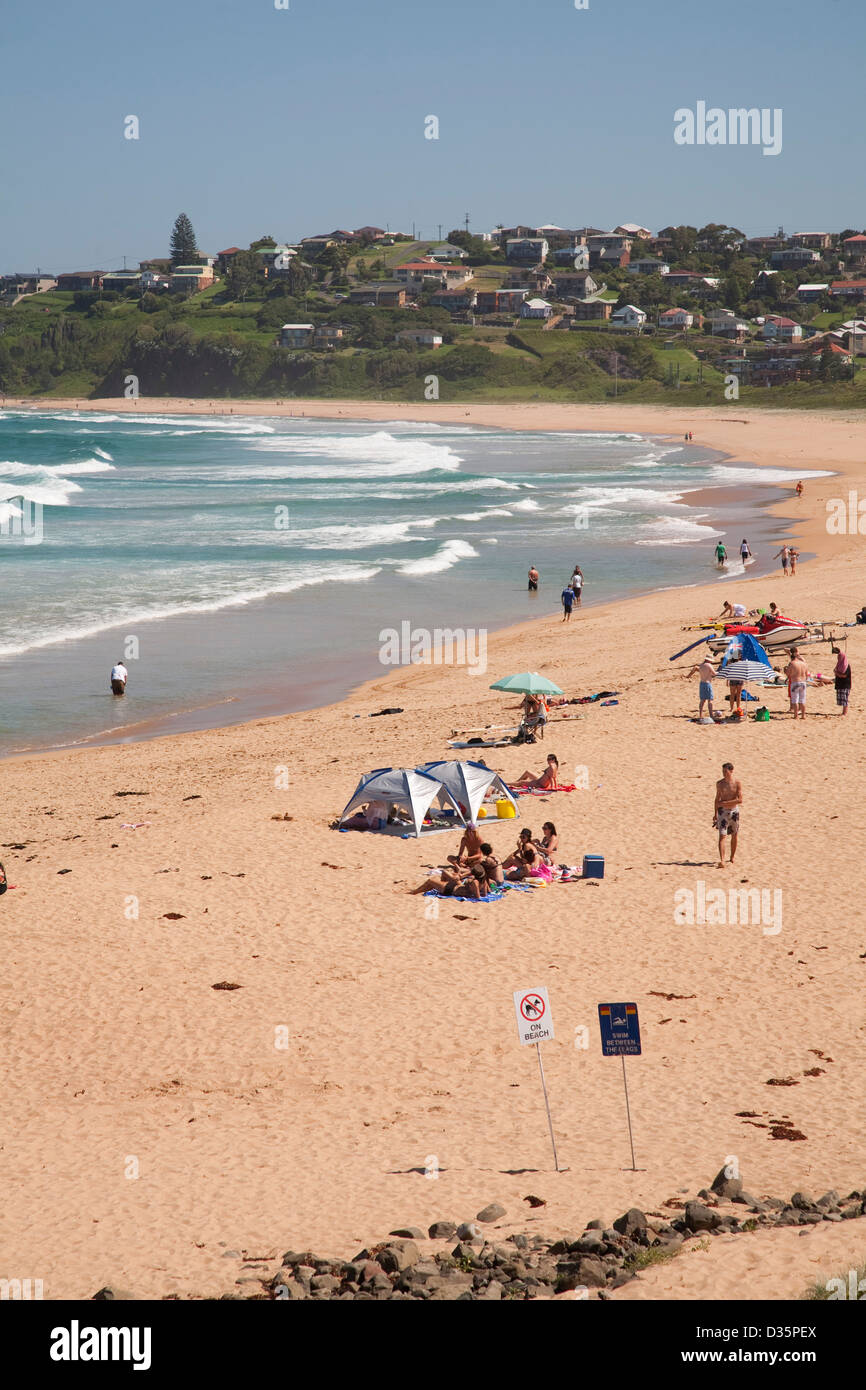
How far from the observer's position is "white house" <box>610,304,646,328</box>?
510 feet

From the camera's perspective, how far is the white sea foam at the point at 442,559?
39.5m

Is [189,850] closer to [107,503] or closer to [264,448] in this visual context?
[107,503]

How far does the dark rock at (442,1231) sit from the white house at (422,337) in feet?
517

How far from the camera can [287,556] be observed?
42719 mm

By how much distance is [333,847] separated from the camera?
1599 centimetres

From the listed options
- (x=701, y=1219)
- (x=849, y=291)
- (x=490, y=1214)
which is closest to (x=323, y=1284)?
(x=490, y=1214)

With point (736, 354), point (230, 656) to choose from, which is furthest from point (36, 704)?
point (736, 354)

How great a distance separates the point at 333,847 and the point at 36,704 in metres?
10.6

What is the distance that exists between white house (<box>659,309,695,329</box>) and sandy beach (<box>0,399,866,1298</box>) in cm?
14430

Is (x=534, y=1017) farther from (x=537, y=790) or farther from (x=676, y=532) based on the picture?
(x=676, y=532)

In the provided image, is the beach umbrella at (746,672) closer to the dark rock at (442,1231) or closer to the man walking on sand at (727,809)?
the man walking on sand at (727,809)

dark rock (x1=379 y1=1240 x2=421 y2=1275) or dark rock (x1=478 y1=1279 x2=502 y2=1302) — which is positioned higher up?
dark rock (x1=478 y1=1279 x2=502 y2=1302)

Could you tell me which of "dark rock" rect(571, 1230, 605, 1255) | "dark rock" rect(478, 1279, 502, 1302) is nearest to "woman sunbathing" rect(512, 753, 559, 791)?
"dark rock" rect(571, 1230, 605, 1255)

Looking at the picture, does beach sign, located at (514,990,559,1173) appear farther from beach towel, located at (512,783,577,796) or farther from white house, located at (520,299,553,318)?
white house, located at (520,299,553,318)
